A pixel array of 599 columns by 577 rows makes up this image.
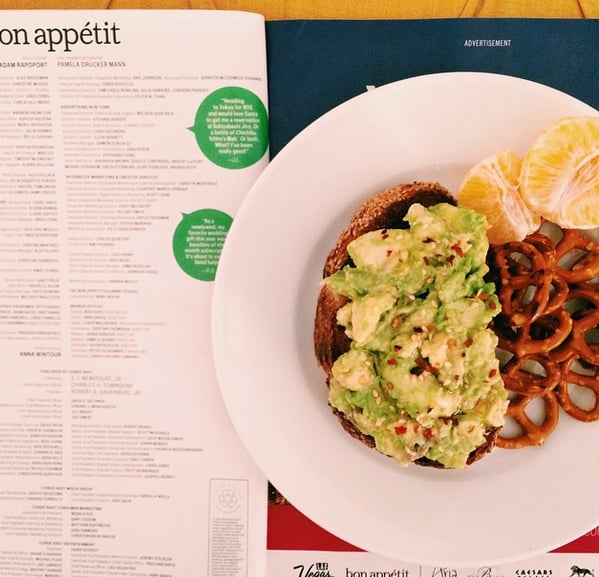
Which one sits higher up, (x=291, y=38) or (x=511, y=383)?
(x=291, y=38)

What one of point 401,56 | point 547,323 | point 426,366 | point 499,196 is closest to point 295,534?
point 426,366

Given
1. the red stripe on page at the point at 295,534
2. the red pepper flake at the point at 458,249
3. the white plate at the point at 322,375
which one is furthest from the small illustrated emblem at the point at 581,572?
the red pepper flake at the point at 458,249

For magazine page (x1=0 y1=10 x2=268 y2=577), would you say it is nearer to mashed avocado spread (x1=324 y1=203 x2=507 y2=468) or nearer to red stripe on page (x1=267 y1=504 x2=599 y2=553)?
red stripe on page (x1=267 y1=504 x2=599 y2=553)

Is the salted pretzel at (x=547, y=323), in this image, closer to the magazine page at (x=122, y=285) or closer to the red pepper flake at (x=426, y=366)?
the red pepper flake at (x=426, y=366)

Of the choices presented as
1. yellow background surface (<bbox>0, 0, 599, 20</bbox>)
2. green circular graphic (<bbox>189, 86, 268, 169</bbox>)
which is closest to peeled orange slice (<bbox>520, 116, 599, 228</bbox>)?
yellow background surface (<bbox>0, 0, 599, 20</bbox>)

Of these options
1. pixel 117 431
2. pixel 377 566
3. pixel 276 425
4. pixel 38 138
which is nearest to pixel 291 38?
pixel 38 138

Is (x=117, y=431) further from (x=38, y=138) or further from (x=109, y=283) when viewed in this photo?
(x=38, y=138)

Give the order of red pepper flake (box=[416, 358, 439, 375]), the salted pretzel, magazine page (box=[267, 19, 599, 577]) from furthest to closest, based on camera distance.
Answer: magazine page (box=[267, 19, 599, 577]) < the salted pretzel < red pepper flake (box=[416, 358, 439, 375])
